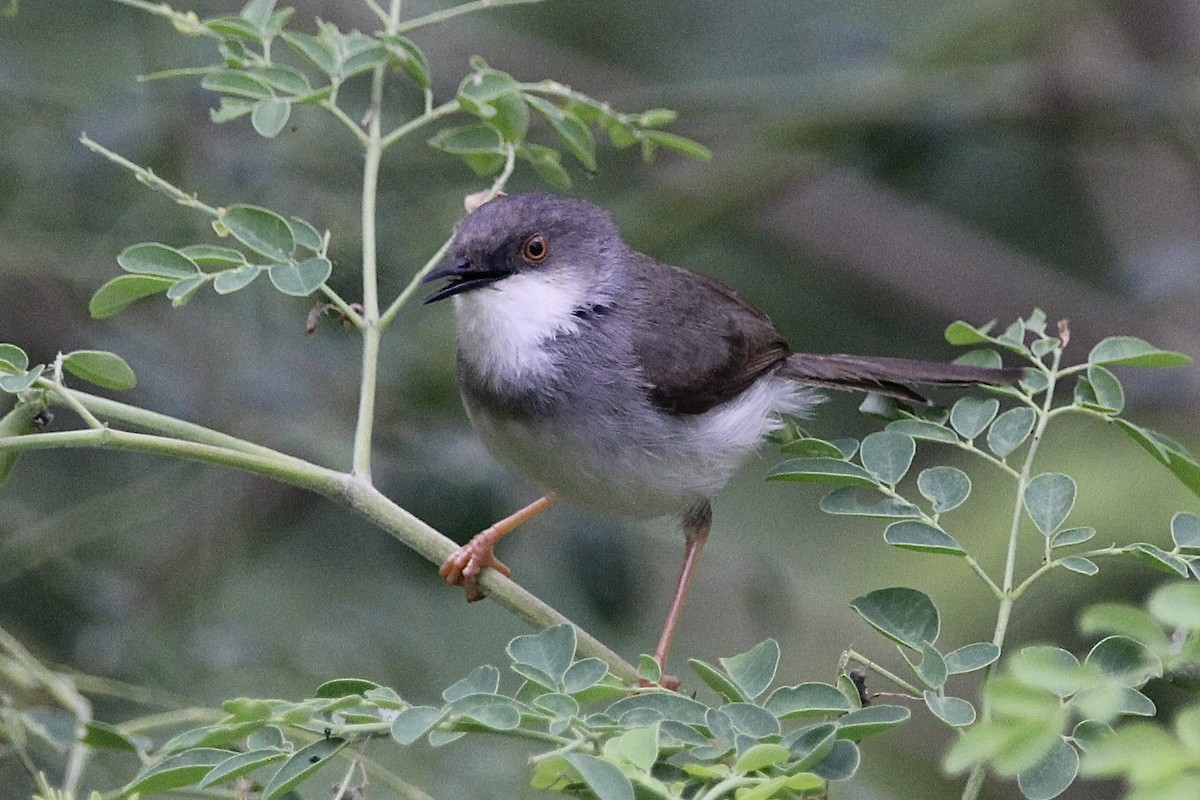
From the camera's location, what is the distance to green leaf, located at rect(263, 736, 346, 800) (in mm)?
1956

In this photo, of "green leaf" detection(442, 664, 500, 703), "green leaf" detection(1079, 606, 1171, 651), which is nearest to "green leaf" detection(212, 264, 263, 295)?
"green leaf" detection(442, 664, 500, 703)

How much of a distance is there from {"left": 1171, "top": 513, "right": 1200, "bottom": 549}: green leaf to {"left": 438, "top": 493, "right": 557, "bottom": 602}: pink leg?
181cm

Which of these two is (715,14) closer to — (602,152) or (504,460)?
(602,152)

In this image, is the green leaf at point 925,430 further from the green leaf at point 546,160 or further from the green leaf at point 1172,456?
the green leaf at point 546,160

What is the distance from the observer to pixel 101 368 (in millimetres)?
2496

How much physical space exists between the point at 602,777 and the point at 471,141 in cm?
200

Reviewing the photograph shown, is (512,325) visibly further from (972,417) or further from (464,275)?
(972,417)

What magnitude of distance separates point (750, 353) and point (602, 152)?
6.74 ft

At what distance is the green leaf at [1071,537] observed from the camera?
92.0 inches

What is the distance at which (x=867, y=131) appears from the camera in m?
5.80

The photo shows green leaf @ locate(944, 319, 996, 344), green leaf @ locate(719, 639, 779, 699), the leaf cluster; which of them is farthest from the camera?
green leaf @ locate(944, 319, 996, 344)

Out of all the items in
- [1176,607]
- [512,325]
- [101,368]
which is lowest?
[512,325]

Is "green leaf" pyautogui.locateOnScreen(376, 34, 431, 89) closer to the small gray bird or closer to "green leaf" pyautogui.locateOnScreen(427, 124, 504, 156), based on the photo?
"green leaf" pyautogui.locateOnScreen(427, 124, 504, 156)

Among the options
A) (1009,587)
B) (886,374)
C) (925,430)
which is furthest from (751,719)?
(886,374)
